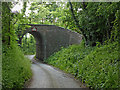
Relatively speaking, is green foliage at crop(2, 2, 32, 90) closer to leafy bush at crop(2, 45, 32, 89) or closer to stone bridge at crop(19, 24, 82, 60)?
leafy bush at crop(2, 45, 32, 89)

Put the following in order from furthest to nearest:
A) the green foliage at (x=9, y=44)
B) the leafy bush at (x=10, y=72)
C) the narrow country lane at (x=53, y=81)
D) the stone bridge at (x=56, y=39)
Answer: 1. the stone bridge at (x=56, y=39)
2. the narrow country lane at (x=53, y=81)
3. the green foliage at (x=9, y=44)
4. the leafy bush at (x=10, y=72)

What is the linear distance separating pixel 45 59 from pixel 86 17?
8396 millimetres

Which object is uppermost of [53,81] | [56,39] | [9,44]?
[9,44]

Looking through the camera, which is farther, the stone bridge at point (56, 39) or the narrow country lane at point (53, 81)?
the stone bridge at point (56, 39)

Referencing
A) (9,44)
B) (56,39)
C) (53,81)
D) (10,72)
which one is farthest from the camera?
(56,39)

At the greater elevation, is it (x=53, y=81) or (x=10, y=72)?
(x=10, y=72)

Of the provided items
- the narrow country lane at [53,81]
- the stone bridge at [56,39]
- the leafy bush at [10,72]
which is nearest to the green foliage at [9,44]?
the leafy bush at [10,72]

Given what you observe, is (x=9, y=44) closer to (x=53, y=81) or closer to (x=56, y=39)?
(x=53, y=81)

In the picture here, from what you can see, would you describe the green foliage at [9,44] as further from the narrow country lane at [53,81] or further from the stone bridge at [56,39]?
the stone bridge at [56,39]

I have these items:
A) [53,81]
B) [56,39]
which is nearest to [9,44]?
[53,81]

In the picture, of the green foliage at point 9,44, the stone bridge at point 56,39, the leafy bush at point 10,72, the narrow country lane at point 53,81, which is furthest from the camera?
the stone bridge at point 56,39

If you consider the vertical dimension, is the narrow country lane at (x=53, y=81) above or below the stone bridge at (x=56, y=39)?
below

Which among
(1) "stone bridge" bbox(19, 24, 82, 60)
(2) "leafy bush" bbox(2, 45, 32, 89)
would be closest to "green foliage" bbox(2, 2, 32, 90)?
(2) "leafy bush" bbox(2, 45, 32, 89)

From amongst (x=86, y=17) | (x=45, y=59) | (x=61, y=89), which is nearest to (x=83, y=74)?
(x=61, y=89)
